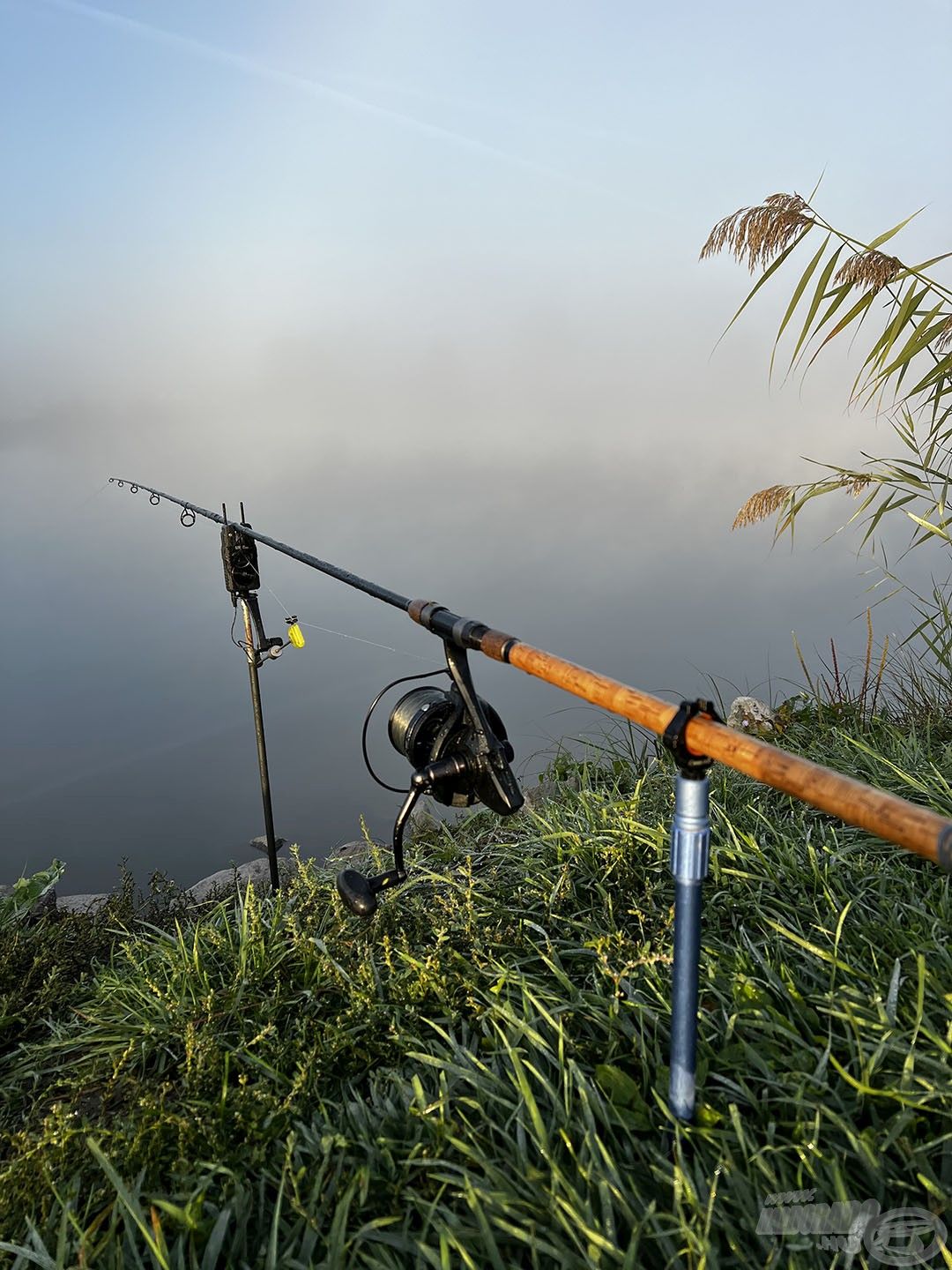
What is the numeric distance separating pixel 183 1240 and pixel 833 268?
4.76 meters

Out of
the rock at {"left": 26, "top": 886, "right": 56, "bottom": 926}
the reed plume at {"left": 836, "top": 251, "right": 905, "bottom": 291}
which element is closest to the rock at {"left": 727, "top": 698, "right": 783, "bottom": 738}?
the reed plume at {"left": 836, "top": 251, "right": 905, "bottom": 291}

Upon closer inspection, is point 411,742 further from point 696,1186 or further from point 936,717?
point 936,717

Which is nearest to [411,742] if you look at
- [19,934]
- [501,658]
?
[501,658]

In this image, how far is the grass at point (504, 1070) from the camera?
1.66 meters

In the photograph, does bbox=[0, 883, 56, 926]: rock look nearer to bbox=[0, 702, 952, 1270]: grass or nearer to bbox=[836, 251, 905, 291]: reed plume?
bbox=[0, 702, 952, 1270]: grass

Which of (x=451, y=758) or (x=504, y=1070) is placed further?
(x=451, y=758)

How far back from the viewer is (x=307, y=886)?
10.9ft

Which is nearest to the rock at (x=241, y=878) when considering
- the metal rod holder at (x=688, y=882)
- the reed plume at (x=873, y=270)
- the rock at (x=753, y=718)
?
the rock at (x=753, y=718)

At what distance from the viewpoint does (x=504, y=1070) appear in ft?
6.91

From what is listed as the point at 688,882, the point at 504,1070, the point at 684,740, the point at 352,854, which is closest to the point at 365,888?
the point at 504,1070

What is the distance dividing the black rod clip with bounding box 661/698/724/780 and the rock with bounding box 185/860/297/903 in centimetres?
350

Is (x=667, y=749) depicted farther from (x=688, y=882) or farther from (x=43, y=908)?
(x=43, y=908)

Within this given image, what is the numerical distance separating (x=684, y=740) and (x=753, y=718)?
4.47 meters

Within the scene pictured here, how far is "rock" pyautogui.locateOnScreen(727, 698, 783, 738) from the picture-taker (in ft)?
17.4
